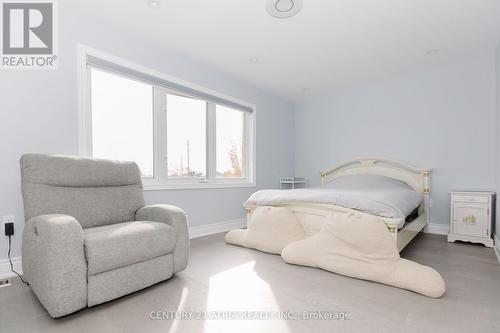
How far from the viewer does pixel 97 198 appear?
194 centimetres

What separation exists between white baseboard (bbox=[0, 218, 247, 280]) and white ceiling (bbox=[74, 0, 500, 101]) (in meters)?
2.10

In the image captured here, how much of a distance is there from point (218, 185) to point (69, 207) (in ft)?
6.19

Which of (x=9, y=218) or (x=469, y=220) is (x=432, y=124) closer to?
(x=469, y=220)

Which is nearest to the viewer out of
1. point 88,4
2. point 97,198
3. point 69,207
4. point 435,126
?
point 69,207

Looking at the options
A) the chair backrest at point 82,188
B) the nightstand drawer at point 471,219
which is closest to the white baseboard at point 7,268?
the chair backrest at point 82,188

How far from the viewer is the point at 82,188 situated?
1906 millimetres

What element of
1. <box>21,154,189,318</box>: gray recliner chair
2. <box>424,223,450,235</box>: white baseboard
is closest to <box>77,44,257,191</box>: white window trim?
<box>21,154,189,318</box>: gray recliner chair

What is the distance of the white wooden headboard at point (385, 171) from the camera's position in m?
3.38

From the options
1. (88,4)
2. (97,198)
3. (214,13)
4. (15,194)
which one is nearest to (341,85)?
(214,13)

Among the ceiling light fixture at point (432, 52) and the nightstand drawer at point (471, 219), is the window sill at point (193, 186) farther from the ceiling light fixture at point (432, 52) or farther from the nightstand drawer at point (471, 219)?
the ceiling light fixture at point (432, 52)

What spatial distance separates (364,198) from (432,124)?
6.90 ft

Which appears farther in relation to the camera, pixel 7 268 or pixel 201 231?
pixel 201 231

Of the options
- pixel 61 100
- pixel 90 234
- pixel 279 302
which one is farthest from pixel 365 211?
pixel 61 100

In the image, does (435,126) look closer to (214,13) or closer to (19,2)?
(214,13)
